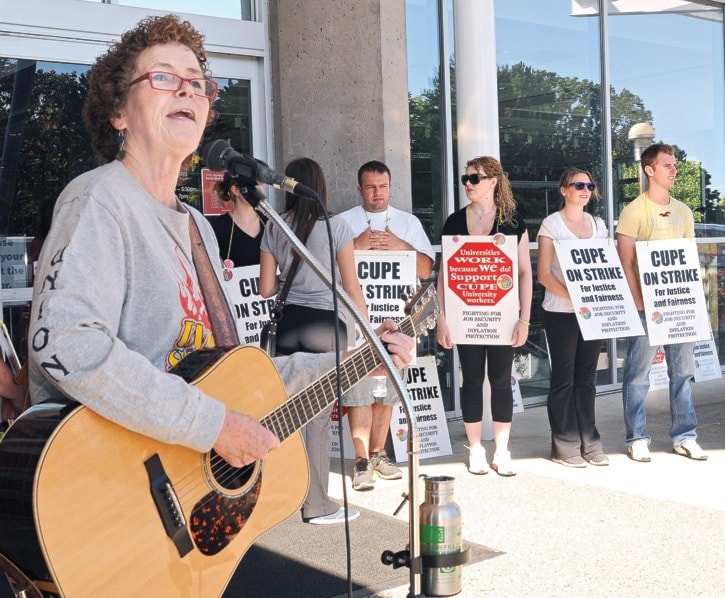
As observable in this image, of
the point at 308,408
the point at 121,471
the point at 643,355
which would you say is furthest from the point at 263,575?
the point at 643,355

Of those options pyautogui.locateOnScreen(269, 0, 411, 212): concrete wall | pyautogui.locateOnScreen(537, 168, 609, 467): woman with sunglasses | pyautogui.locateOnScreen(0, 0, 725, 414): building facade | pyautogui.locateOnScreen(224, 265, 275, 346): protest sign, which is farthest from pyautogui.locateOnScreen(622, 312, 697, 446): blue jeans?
pyautogui.locateOnScreen(224, 265, 275, 346): protest sign

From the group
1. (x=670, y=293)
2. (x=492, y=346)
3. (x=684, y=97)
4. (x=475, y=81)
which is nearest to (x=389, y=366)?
(x=492, y=346)

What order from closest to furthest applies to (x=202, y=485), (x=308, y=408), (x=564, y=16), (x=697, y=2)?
(x=202, y=485) → (x=308, y=408) → (x=564, y=16) → (x=697, y=2)

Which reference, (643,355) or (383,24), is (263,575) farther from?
(383,24)

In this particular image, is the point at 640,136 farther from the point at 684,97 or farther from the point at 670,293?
the point at 670,293

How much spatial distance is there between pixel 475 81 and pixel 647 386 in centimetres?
248

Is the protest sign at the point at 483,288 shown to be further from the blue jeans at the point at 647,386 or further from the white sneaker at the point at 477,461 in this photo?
the blue jeans at the point at 647,386

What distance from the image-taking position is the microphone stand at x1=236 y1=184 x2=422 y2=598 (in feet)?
7.13

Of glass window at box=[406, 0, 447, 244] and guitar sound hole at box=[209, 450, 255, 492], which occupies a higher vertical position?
glass window at box=[406, 0, 447, 244]

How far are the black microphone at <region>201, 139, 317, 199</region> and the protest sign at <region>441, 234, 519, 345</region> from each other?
371 cm

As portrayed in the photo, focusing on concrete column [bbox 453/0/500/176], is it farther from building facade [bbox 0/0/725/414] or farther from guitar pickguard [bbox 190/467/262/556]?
guitar pickguard [bbox 190/467/262/556]

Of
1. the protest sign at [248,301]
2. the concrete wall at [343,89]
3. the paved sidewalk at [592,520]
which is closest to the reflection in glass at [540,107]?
the concrete wall at [343,89]

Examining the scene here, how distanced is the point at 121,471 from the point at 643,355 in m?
4.79

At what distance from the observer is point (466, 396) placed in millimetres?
5957
